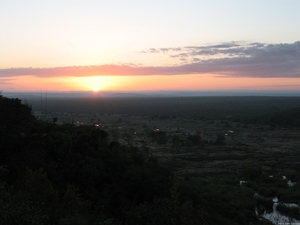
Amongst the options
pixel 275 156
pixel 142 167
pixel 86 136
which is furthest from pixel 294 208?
pixel 275 156

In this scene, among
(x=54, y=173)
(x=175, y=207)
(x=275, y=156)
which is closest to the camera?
(x=175, y=207)

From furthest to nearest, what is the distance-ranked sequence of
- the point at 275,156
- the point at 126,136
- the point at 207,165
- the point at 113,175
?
the point at 126,136 < the point at 275,156 < the point at 207,165 < the point at 113,175

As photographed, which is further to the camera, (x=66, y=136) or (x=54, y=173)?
(x=66, y=136)

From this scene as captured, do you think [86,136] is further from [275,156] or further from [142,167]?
[275,156]

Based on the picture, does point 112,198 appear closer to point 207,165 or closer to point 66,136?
point 66,136

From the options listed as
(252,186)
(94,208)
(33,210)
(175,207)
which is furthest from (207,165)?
(33,210)

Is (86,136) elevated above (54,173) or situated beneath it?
elevated above

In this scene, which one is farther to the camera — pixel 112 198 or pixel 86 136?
pixel 86 136

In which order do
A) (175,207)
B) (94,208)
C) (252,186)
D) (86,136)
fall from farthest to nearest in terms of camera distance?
(252,186)
(86,136)
(94,208)
(175,207)

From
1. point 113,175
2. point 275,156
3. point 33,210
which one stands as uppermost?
point 33,210
